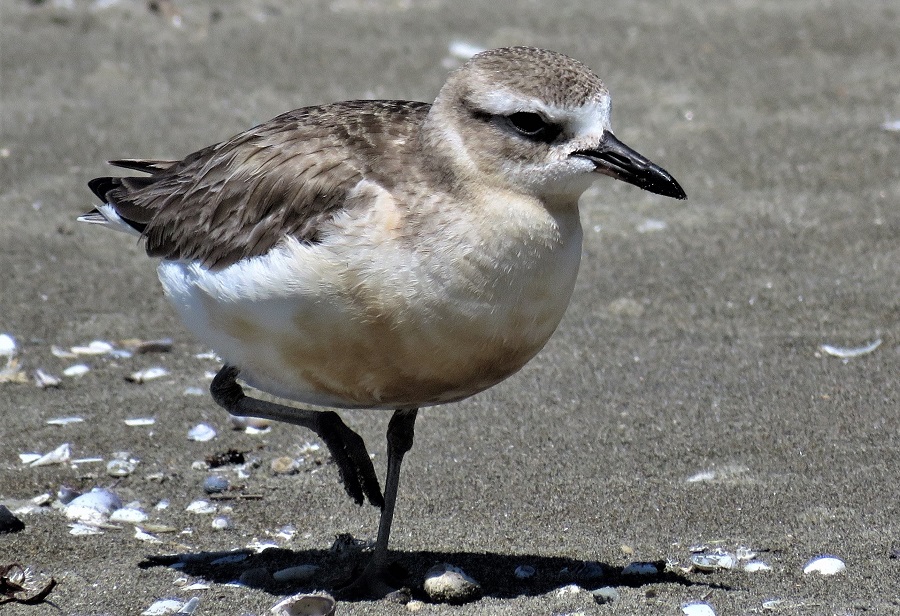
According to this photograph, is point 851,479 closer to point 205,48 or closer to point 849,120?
point 849,120

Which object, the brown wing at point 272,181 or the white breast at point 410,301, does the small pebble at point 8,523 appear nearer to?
the brown wing at point 272,181

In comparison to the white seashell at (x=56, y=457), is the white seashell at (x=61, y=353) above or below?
above

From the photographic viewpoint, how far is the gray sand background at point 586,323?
5148 mm

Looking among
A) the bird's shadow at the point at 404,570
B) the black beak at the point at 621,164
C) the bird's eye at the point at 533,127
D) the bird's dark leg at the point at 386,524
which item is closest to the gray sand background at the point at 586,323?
the bird's shadow at the point at 404,570

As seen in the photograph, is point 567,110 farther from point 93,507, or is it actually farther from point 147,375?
point 147,375

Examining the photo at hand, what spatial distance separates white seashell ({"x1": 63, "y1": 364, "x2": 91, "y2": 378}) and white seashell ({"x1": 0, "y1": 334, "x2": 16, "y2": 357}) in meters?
0.35

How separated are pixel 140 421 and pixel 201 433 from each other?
0.33 m

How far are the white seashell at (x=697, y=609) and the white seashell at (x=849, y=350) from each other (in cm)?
Answer: 271

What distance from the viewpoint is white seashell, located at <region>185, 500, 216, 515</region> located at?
222 inches

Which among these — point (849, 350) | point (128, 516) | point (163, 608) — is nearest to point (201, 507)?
point (128, 516)

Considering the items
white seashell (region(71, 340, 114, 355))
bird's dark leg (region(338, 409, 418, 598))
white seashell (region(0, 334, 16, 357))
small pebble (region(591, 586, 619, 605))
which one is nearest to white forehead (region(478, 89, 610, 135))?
bird's dark leg (region(338, 409, 418, 598))

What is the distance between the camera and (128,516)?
5.55 m

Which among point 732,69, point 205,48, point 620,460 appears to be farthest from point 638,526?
point 205,48

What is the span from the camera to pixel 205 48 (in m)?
11.1
